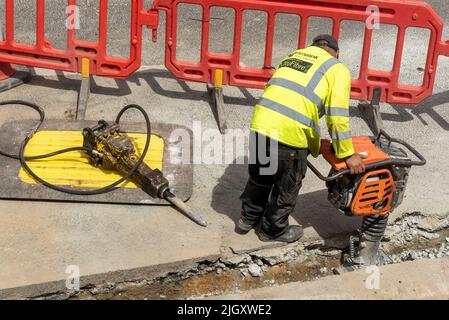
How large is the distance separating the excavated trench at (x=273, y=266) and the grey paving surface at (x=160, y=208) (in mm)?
104

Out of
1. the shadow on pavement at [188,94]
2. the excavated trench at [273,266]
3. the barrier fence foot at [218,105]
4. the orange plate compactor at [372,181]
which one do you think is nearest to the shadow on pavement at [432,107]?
the shadow on pavement at [188,94]

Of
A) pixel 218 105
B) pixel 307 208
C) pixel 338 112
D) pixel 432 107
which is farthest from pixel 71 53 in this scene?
pixel 432 107

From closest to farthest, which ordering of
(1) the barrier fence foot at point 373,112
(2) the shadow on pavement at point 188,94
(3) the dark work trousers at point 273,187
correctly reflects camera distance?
(3) the dark work trousers at point 273,187 < (1) the barrier fence foot at point 373,112 < (2) the shadow on pavement at point 188,94

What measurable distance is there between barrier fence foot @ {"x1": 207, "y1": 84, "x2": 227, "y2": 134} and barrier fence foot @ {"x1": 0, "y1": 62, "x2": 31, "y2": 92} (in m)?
2.00

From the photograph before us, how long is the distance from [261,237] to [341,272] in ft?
2.28

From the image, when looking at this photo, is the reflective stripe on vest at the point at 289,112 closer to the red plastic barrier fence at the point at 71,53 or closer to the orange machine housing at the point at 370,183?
the orange machine housing at the point at 370,183

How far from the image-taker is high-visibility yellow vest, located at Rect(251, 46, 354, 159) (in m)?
5.31

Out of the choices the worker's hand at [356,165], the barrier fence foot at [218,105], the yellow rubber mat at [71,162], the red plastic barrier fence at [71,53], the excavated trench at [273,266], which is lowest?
the excavated trench at [273,266]

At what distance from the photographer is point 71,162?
6.55 metres

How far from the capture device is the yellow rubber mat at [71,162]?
632 cm

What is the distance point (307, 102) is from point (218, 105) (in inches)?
96.0

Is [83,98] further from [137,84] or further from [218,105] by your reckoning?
[218,105]

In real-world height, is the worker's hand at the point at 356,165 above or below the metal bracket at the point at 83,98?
above

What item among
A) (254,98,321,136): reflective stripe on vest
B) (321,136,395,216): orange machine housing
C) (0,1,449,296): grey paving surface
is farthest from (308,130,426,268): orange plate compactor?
(0,1,449,296): grey paving surface
